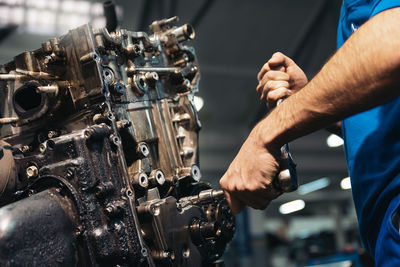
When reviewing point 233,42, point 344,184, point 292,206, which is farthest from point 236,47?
point 292,206

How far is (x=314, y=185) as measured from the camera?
15.2 meters

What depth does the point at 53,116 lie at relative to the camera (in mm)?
1886

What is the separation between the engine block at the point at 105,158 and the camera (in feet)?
5.14

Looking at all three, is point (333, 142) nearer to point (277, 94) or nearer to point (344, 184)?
point (344, 184)

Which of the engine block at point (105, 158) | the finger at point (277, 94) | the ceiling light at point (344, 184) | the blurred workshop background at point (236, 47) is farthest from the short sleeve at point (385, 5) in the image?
the ceiling light at point (344, 184)

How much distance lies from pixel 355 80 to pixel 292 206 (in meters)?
19.3

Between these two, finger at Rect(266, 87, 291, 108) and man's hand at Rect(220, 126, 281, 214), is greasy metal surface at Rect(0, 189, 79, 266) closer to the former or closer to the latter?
man's hand at Rect(220, 126, 281, 214)

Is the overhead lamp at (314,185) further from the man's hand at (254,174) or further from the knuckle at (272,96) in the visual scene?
the man's hand at (254,174)

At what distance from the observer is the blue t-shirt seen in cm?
139

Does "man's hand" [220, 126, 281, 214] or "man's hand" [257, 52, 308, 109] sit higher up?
"man's hand" [257, 52, 308, 109]

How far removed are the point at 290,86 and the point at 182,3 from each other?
5280mm

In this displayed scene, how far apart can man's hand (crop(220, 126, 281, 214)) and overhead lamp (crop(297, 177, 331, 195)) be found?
530 inches

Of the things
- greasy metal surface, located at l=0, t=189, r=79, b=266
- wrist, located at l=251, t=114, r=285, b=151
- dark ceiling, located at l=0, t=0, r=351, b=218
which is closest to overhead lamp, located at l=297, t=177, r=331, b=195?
dark ceiling, located at l=0, t=0, r=351, b=218

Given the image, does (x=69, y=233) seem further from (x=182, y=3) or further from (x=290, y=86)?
(x=182, y=3)
